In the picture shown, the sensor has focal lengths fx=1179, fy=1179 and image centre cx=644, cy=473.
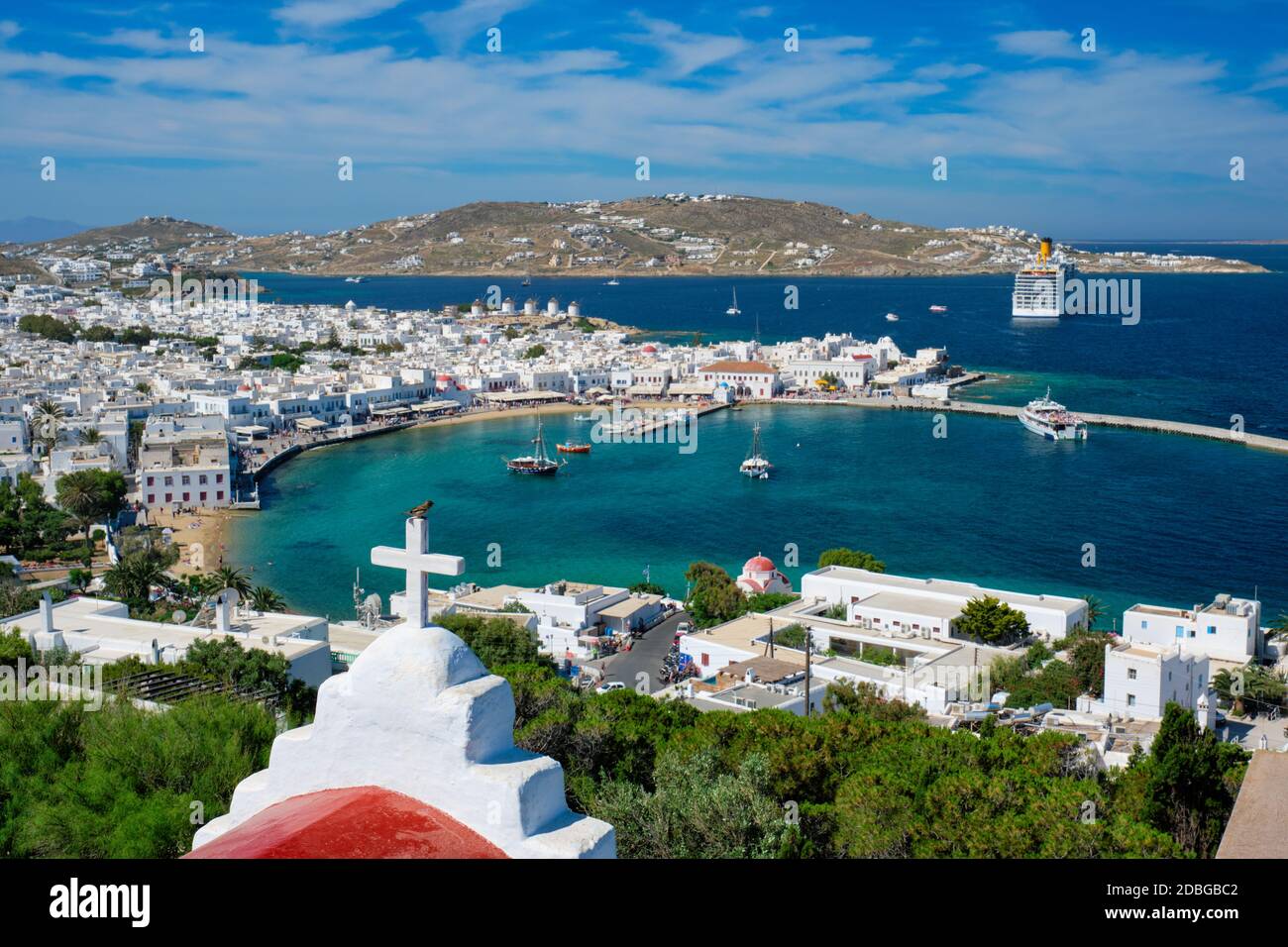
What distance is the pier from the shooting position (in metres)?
35.3

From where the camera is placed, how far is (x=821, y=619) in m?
17.6

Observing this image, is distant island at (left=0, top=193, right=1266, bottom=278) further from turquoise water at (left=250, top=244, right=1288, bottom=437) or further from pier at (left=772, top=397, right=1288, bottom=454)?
pier at (left=772, top=397, right=1288, bottom=454)

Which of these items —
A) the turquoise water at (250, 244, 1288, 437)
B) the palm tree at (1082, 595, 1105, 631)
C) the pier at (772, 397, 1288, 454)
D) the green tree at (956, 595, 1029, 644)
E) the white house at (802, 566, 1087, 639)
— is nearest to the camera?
the green tree at (956, 595, 1029, 644)

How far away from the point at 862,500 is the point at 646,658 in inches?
526

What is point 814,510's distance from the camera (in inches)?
1115

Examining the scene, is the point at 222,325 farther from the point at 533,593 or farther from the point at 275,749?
the point at 275,749

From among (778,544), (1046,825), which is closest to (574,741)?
(1046,825)

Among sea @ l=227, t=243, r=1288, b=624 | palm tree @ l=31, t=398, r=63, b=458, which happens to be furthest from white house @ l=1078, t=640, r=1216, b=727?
palm tree @ l=31, t=398, r=63, b=458

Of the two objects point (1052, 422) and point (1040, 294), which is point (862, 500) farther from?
point (1040, 294)

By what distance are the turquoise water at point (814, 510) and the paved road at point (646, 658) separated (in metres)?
3.28

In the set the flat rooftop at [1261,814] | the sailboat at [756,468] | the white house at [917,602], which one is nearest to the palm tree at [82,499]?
the white house at [917,602]

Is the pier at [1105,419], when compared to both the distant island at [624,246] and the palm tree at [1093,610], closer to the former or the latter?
the palm tree at [1093,610]

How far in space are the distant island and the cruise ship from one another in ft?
141

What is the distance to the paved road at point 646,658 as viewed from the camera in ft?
52.6
